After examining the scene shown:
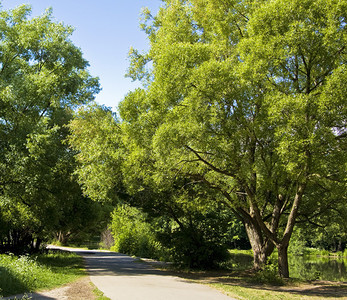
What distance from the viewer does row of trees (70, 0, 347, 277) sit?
1073 cm

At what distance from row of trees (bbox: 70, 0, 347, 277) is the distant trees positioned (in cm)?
241

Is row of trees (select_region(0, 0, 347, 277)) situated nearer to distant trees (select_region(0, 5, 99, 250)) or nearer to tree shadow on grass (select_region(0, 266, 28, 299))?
distant trees (select_region(0, 5, 99, 250))

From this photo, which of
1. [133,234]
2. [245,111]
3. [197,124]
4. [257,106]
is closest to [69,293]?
[197,124]

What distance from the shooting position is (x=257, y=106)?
1277 centimetres

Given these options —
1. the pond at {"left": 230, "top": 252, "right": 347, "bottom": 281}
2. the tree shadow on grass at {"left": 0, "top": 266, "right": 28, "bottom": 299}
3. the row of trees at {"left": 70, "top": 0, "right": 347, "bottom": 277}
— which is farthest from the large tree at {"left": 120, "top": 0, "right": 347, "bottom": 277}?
the pond at {"left": 230, "top": 252, "right": 347, "bottom": 281}

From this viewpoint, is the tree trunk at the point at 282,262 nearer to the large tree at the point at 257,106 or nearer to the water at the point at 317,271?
the large tree at the point at 257,106

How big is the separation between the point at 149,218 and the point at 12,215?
790 centimetres

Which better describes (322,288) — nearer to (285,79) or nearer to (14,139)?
(285,79)

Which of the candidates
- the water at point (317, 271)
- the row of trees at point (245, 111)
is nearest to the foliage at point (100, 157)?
the row of trees at point (245, 111)

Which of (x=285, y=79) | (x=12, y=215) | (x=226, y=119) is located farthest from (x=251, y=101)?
(x=12, y=215)

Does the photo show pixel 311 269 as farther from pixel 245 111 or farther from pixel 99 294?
pixel 99 294

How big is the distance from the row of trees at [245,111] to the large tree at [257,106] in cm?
4

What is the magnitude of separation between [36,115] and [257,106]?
36.4ft

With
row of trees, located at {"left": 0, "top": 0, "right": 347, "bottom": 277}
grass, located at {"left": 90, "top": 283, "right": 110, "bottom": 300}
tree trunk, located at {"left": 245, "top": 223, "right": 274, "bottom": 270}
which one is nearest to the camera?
grass, located at {"left": 90, "top": 283, "right": 110, "bottom": 300}
